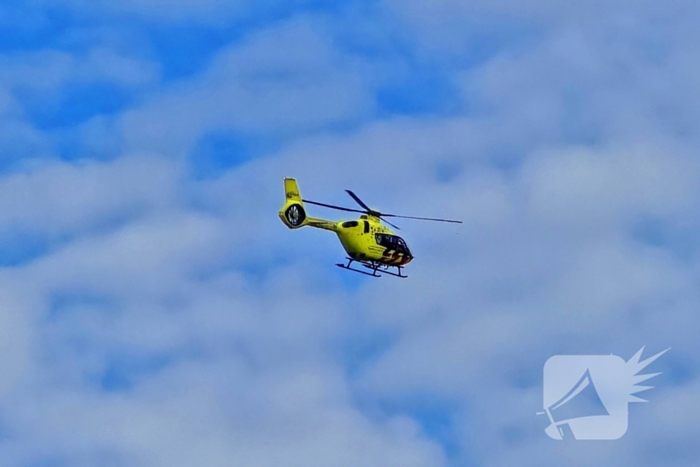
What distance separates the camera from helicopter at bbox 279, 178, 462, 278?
156m

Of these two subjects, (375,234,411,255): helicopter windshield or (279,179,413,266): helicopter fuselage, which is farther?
(375,234,411,255): helicopter windshield

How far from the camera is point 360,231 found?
515 ft

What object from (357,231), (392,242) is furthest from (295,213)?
(392,242)

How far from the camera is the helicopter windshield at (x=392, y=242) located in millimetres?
158000

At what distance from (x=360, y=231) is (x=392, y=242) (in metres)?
2.62

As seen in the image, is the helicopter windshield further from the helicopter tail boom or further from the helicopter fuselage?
the helicopter tail boom

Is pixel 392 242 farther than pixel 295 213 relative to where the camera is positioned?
Yes

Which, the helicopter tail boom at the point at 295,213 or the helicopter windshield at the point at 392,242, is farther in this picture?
the helicopter windshield at the point at 392,242

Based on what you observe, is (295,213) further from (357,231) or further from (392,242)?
(392,242)

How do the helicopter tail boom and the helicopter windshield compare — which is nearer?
the helicopter tail boom

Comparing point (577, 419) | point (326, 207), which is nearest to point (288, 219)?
point (326, 207)

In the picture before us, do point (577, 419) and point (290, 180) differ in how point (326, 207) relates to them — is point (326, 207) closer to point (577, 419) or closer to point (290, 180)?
point (290, 180)

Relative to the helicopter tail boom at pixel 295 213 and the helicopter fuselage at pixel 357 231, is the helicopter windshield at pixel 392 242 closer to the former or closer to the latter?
the helicopter fuselage at pixel 357 231

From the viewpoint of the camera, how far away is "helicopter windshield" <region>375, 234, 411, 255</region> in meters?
158
